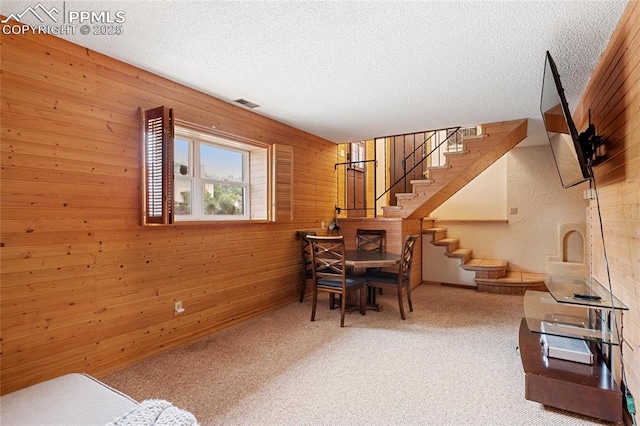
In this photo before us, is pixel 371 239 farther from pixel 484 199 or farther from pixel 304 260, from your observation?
pixel 484 199

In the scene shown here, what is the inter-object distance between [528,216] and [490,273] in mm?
1307

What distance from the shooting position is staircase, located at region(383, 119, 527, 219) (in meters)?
4.01

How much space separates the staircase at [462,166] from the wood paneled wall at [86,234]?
273 centimetres

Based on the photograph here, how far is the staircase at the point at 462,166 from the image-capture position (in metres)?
4.01

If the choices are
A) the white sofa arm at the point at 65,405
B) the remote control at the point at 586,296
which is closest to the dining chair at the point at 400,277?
the remote control at the point at 586,296

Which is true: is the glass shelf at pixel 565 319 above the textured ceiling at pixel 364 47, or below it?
below

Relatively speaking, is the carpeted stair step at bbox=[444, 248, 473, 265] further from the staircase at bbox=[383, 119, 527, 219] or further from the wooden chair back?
the wooden chair back

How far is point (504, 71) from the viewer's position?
8.58 feet

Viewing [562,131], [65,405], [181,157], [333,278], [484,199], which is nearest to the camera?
[65,405]

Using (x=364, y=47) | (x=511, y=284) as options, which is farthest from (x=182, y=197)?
(x=511, y=284)

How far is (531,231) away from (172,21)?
582 cm

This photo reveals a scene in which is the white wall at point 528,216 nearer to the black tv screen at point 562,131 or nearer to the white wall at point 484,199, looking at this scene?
the white wall at point 484,199

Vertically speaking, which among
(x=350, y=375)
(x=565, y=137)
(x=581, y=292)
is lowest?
(x=350, y=375)

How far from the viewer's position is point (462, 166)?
4211 millimetres
